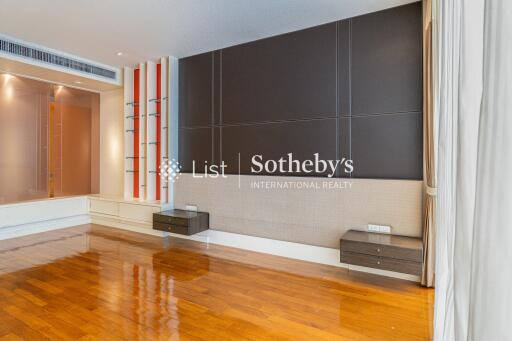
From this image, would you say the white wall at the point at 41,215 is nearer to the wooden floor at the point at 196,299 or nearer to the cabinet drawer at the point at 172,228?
the wooden floor at the point at 196,299

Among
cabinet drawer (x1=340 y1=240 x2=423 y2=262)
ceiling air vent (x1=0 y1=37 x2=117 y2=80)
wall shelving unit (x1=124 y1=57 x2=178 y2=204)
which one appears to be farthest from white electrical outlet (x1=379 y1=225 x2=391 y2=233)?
ceiling air vent (x1=0 y1=37 x2=117 y2=80)

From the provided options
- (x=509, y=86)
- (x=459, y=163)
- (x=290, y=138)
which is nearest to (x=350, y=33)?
(x=290, y=138)

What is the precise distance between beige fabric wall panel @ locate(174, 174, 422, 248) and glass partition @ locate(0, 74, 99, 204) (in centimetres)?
280

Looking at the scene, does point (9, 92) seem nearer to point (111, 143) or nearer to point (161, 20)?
point (111, 143)

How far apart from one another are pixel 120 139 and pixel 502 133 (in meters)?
6.84

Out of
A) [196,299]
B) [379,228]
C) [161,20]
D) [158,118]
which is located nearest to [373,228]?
[379,228]

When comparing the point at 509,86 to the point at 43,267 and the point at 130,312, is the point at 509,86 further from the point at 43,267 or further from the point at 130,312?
the point at 43,267

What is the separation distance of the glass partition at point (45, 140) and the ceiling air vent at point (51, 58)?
3.34ft

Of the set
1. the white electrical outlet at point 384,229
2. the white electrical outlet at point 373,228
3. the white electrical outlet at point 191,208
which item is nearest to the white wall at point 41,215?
the white electrical outlet at point 191,208

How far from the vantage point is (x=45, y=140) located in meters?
5.84

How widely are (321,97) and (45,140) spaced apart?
5384 millimetres

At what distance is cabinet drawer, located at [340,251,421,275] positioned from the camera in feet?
9.89

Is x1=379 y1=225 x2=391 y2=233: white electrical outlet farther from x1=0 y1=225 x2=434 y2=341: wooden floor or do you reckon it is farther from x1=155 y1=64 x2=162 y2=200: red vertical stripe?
x1=155 y1=64 x2=162 y2=200: red vertical stripe

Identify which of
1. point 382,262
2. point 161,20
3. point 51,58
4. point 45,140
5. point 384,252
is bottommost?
point 382,262
